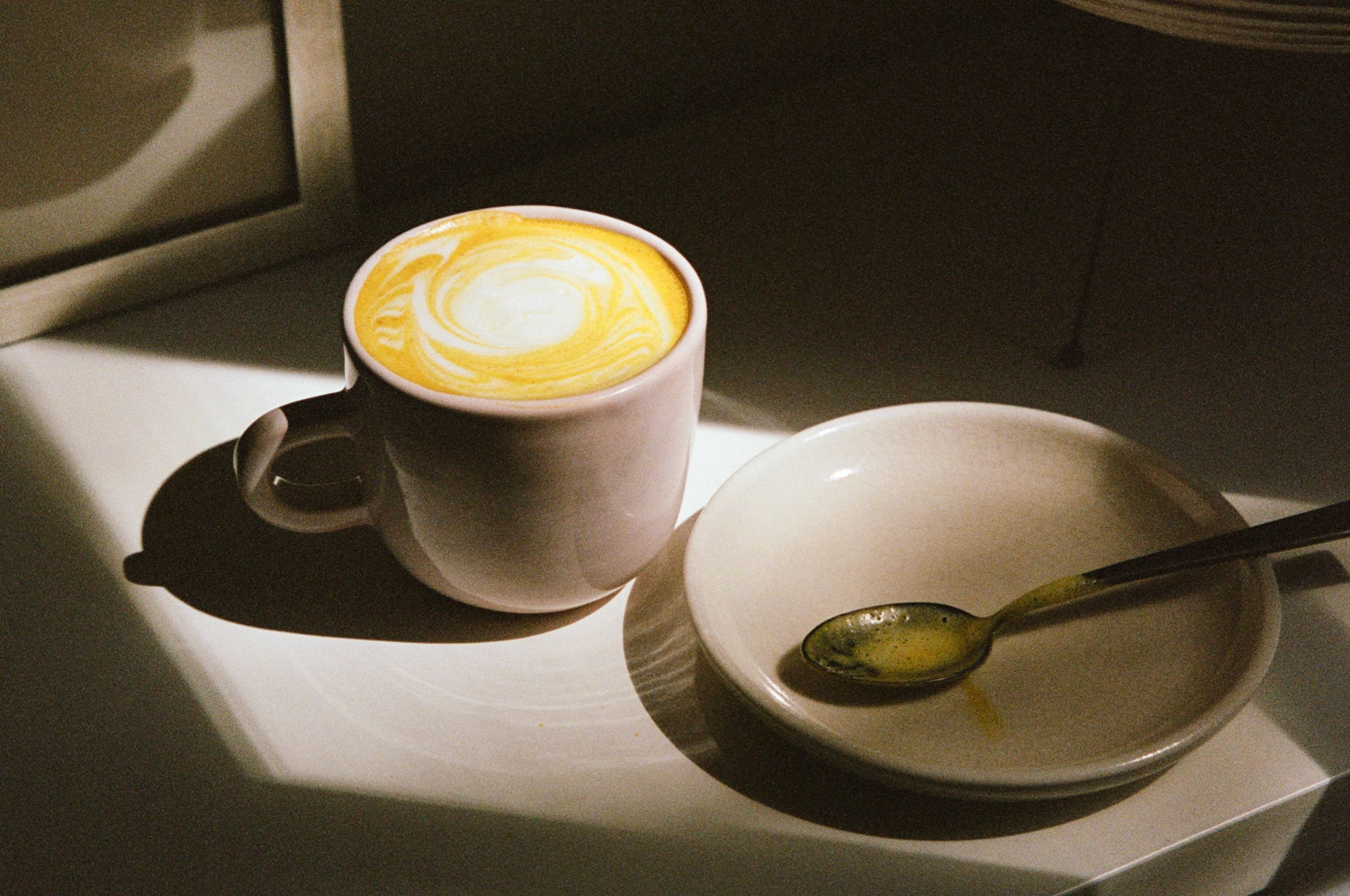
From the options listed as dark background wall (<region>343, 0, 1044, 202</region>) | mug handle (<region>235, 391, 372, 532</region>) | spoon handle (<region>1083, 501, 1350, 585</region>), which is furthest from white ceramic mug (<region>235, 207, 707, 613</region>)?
dark background wall (<region>343, 0, 1044, 202</region>)

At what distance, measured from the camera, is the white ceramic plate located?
1.57 feet

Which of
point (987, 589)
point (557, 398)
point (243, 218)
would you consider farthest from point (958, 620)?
point (243, 218)

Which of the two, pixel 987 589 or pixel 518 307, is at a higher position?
pixel 518 307

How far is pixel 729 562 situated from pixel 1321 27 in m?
0.31

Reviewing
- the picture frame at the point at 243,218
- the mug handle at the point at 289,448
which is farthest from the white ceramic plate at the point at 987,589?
the picture frame at the point at 243,218

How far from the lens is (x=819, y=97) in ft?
3.29

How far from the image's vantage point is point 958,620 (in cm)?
54

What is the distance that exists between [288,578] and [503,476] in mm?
169

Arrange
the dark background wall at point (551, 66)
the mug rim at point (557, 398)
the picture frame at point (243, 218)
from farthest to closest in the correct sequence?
the dark background wall at point (551, 66), the picture frame at point (243, 218), the mug rim at point (557, 398)

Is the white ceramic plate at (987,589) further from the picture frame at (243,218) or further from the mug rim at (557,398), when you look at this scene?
the picture frame at (243,218)

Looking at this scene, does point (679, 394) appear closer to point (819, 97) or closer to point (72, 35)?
point (72, 35)

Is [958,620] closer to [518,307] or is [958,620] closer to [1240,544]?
[1240,544]

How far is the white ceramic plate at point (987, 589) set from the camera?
479mm

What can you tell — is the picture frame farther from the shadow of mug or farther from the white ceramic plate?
the white ceramic plate
